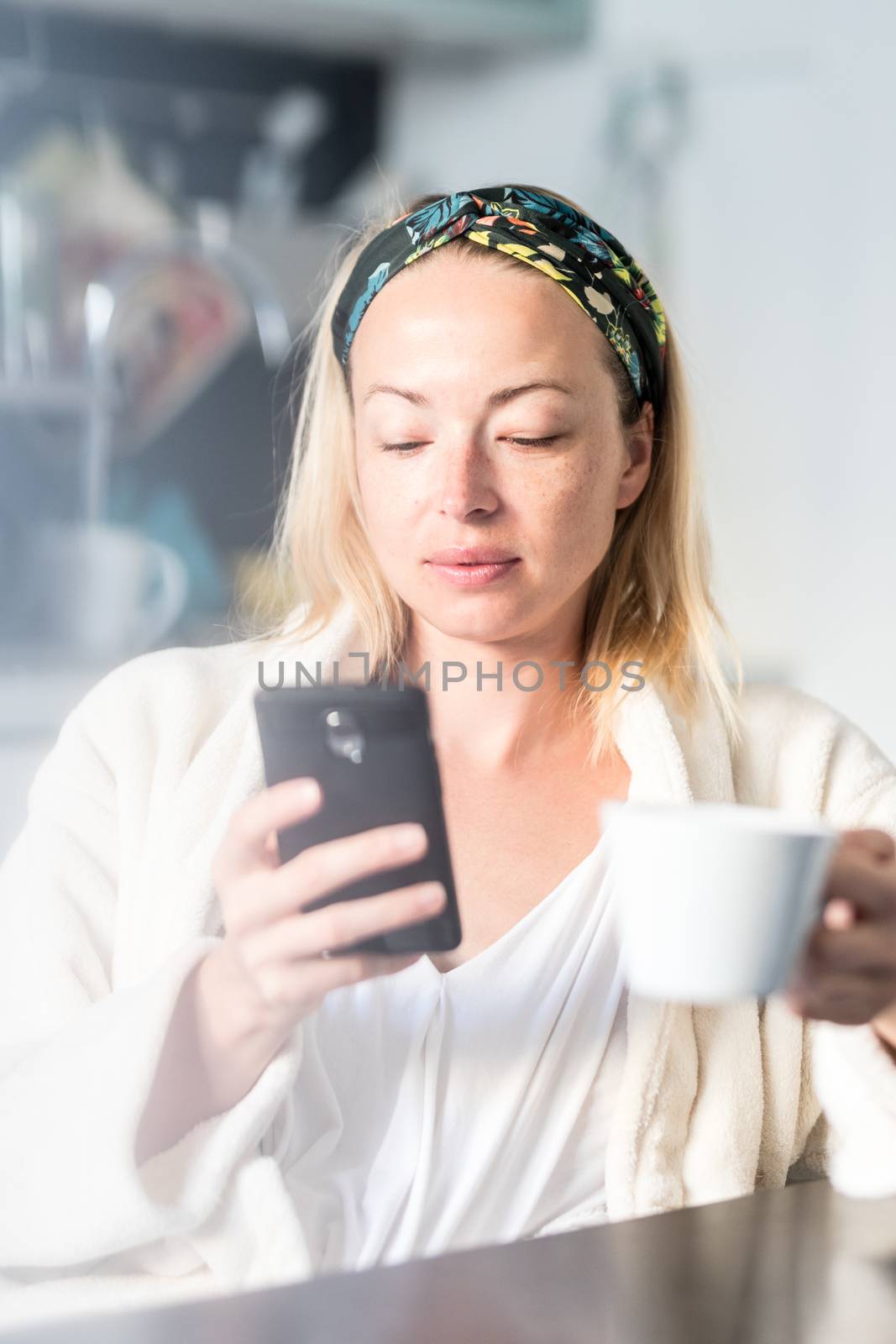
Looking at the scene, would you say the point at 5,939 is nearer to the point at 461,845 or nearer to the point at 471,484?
the point at 461,845

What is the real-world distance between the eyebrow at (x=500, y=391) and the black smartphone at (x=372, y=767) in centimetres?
40

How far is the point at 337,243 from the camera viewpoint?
257cm

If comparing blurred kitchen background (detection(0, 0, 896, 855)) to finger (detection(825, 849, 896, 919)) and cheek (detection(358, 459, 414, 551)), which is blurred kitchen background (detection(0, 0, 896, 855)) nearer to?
cheek (detection(358, 459, 414, 551))

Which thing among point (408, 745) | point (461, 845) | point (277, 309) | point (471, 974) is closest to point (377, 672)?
point (461, 845)

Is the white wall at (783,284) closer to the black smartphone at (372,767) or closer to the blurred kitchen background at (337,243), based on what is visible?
the blurred kitchen background at (337,243)

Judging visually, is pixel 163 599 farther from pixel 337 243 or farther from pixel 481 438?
pixel 481 438

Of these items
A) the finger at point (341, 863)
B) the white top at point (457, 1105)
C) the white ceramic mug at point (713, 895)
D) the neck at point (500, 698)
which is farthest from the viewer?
the neck at point (500, 698)

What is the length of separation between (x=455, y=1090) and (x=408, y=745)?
0.44 meters

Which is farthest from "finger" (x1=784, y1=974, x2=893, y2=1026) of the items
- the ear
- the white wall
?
the white wall

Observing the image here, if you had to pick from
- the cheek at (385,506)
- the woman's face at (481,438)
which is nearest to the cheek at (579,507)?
the woman's face at (481,438)

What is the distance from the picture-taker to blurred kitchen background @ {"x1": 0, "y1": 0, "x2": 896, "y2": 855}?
240cm

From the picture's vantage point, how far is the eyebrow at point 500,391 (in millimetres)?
1106

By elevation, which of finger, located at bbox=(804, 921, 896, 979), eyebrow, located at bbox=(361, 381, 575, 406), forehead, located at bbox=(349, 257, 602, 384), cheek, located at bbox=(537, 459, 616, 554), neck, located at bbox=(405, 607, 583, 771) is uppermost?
forehead, located at bbox=(349, 257, 602, 384)

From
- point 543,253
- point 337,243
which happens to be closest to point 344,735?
point 543,253
